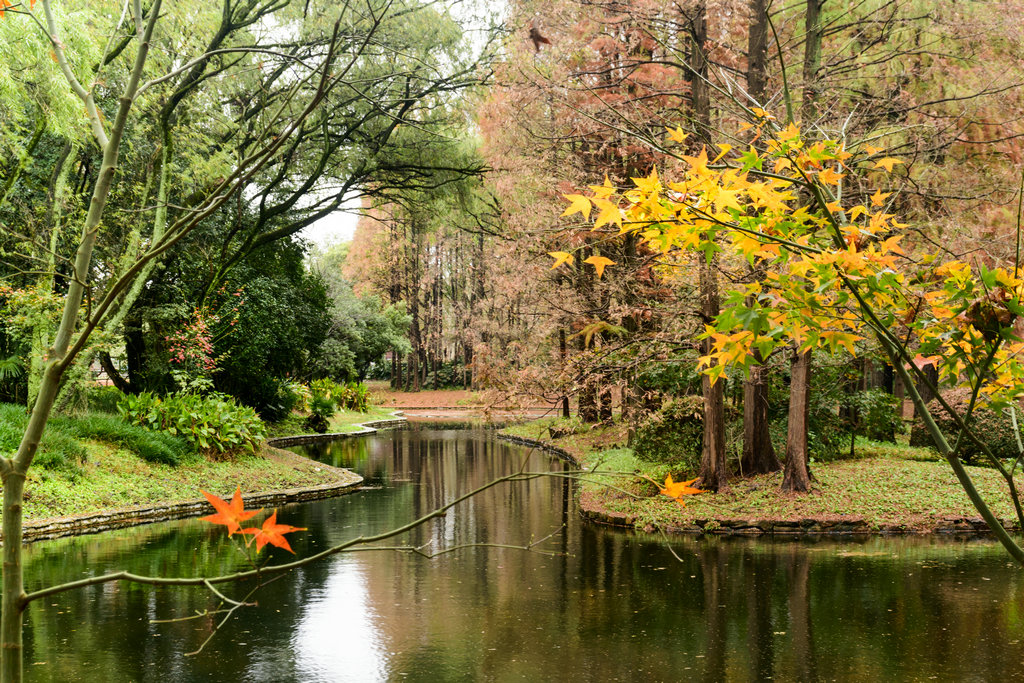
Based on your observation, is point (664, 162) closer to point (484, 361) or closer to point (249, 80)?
point (484, 361)

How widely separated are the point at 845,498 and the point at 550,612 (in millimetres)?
6282

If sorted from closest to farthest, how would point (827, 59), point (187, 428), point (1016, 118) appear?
point (1016, 118)
point (827, 59)
point (187, 428)

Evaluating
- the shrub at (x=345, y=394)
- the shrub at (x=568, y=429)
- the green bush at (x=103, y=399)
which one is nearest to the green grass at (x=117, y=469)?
the green bush at (x=103, y=399)

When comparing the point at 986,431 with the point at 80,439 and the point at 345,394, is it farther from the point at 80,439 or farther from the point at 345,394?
the point at 345,394

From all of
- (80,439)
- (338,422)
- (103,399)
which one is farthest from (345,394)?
(80,439)

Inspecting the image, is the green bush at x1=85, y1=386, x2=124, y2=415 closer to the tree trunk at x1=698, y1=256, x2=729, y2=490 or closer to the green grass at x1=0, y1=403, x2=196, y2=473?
the green grass at x1=0, y1=403, x2=196, y2=473

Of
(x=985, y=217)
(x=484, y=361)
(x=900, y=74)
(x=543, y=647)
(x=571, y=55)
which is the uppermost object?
(x=571, y=55)

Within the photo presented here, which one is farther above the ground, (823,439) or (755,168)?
(755,168)

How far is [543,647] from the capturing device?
6.52 meters

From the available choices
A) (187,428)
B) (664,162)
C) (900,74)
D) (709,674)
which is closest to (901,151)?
(900,74)

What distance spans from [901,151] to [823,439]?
5180mm

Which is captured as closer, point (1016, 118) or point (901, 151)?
point (1016, 118)

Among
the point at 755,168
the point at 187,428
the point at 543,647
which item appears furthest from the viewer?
the point at 187,428

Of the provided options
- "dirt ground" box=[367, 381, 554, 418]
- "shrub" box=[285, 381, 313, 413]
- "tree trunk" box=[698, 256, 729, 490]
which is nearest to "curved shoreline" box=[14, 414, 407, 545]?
"tree trunk" box=[698, 256, 729, 490]
